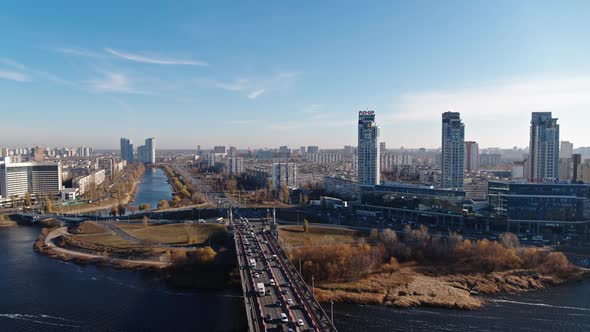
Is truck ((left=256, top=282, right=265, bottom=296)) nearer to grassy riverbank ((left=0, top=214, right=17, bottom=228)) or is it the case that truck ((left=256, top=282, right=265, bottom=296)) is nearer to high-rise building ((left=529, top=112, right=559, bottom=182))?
grassy riverbank ((left=0, top=214, right=17, bottom=228))

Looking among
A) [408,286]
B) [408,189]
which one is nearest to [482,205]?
[408,189]

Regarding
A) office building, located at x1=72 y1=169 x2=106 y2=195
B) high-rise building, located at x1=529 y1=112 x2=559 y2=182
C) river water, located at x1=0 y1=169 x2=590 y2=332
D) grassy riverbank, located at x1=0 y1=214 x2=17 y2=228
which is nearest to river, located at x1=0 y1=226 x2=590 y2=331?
river water, located at x1=0 y1=169 x2=590 y2=332

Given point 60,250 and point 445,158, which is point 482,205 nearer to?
point 445,158

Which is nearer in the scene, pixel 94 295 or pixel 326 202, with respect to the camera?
pixel 94 295

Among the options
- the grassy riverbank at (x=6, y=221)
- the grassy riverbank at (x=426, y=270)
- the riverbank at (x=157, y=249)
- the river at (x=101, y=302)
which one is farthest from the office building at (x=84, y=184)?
the grassy riverbank at (x=426, y=270)

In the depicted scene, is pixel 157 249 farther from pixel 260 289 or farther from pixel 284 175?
pixel 284 175
